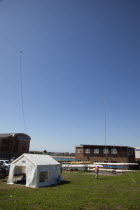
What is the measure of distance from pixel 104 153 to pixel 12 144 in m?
34.7

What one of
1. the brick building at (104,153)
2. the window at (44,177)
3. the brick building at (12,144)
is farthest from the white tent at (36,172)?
the brick building at (12,144)

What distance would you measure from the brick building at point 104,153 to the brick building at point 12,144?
26575mm

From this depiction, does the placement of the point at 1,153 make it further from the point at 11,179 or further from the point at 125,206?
the point at 125,206

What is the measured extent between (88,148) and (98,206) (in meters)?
→ 37.5

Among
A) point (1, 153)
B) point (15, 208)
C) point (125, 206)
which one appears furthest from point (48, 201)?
point (1, 153)

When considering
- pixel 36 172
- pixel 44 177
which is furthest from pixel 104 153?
pixel 36 172

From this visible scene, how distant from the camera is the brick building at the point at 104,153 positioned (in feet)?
138

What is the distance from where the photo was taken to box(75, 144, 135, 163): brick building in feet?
138

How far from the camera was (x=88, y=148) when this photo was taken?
46500 millimetres

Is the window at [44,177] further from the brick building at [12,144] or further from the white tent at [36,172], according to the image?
the brick building at [12,144]

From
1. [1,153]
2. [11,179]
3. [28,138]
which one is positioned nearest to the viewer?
[11,179]

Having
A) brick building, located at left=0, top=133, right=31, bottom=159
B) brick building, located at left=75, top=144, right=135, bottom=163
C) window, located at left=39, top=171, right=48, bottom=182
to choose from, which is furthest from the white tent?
brick building, located at left=0, top=133, right=31, bottom=159

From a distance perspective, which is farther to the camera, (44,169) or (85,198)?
(44,169)

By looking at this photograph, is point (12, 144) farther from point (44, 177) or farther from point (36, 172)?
point (36, 172)
